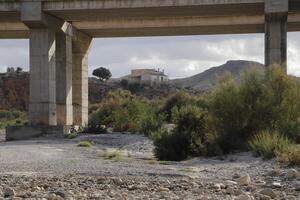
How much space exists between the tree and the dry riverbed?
10142 cm

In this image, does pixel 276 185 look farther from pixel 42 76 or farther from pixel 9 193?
pixel 42 76

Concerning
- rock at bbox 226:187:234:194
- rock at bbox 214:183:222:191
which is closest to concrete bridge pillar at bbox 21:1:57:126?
rock at bbox 214:183:222:191

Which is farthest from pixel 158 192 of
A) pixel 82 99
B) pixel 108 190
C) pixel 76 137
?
pixel 82 99

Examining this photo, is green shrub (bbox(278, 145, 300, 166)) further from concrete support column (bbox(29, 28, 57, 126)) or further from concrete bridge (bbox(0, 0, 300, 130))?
concrete support column (bbox(29, 28, 57, 126))

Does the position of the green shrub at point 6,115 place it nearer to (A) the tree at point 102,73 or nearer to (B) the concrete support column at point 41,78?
(A) the tree at point 102,73

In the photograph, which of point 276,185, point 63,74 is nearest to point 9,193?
point 276,185

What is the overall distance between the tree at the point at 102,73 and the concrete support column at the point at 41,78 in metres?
84.4

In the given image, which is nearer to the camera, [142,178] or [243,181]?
[243,181]

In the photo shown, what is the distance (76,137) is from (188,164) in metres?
17.9

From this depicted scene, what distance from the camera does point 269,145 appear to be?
2166cm

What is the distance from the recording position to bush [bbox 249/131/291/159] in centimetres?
2123

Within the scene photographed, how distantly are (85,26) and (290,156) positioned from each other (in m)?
28.9

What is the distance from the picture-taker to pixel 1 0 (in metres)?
39.5

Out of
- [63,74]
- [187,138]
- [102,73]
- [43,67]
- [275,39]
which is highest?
[102,73]
